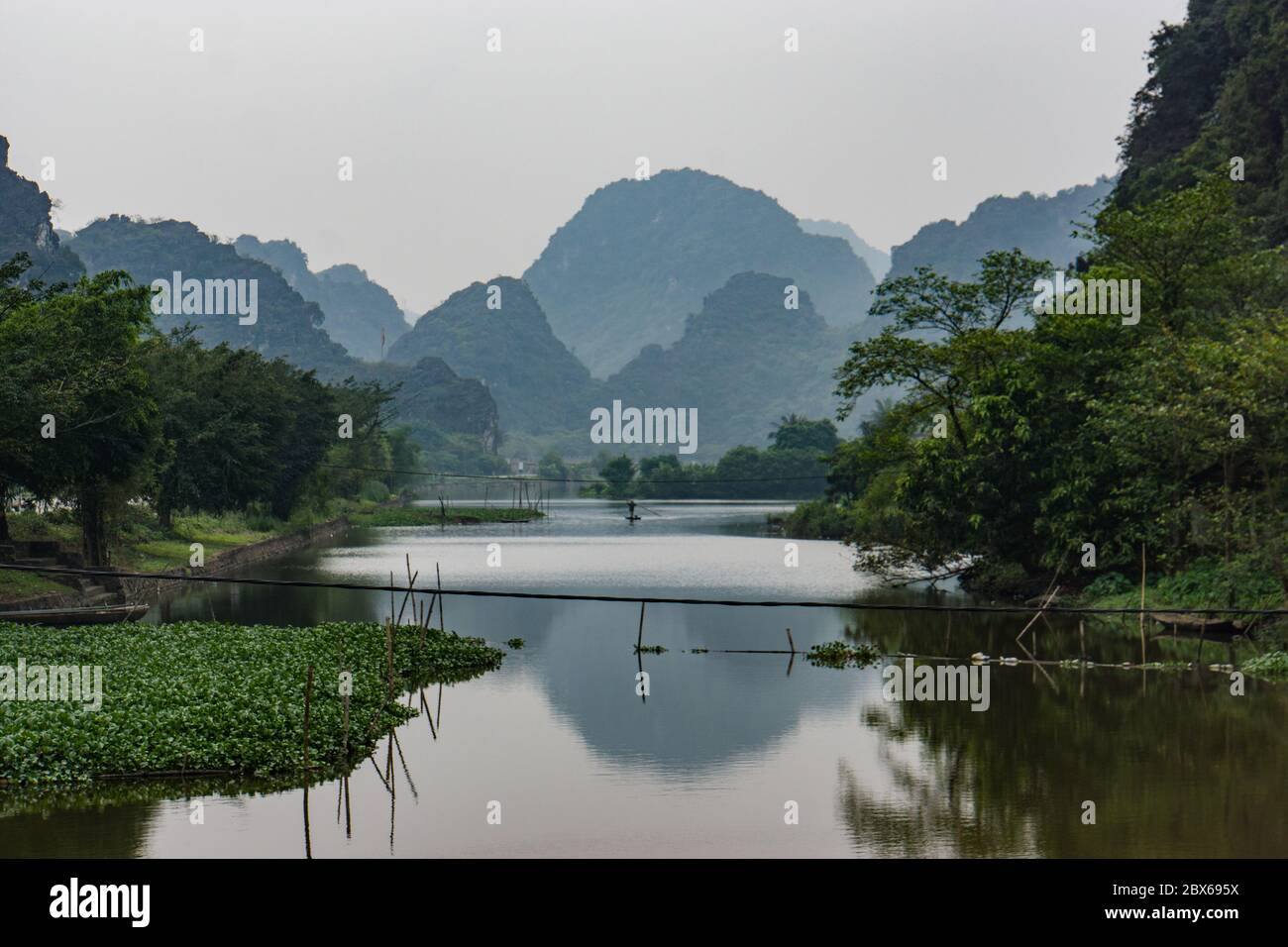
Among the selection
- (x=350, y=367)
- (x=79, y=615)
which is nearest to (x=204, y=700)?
(x=79, y=615)

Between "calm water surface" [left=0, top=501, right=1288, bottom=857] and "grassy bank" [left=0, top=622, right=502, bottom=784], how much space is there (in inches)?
22.0

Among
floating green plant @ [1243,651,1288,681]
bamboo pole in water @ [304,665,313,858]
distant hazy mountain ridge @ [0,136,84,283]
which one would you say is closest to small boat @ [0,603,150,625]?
bamboo pole in water @ [304,665,313,858]

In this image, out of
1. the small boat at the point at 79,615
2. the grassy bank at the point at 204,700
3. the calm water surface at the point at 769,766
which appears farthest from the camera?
→ the small boat at the point at 79,615

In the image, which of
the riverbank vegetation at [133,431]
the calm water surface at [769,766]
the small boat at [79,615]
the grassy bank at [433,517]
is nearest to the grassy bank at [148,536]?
the riverbank vegetation at [133,431]

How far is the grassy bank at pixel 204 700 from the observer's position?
1505 centimetres

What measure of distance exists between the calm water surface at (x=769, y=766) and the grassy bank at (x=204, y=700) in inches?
22.0

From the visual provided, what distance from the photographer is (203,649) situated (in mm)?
21641

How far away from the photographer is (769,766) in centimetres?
1759

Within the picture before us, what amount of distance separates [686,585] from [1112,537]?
1390 cm

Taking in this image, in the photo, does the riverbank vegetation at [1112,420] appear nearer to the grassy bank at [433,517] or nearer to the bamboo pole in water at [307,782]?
the bamboo pole in water at [307,782]

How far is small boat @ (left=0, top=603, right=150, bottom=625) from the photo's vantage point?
26.6 metres

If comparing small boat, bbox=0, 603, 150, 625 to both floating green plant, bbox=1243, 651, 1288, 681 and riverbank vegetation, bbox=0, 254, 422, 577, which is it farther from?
floating green plant, bbox=1243, 651, 1288, 681
